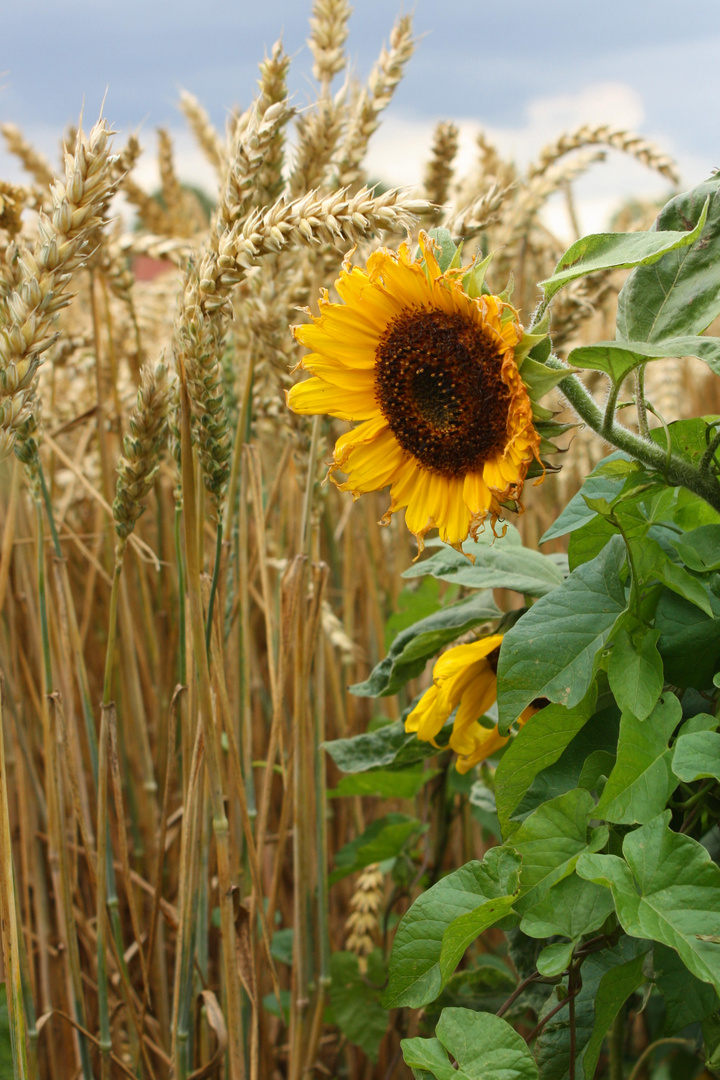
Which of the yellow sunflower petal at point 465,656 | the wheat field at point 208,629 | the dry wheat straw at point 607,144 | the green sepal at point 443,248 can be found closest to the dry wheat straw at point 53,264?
the wheat field at point 208,629

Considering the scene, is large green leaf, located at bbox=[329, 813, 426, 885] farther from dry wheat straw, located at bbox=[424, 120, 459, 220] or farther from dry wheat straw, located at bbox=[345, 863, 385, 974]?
dry wheat straw, located at bbox=[424, 120, 459, 220]

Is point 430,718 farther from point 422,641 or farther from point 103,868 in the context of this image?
point 103,868

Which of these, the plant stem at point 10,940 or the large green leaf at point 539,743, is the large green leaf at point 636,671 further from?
the plant stem at point 10,940

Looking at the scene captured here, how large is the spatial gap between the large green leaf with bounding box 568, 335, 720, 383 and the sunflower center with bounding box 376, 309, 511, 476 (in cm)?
5

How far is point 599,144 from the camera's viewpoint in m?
1.33

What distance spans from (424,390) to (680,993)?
0.35 m

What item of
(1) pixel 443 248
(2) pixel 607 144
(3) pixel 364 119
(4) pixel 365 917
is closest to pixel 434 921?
(1) pixel 443 248

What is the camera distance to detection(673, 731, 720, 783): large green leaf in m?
0.38

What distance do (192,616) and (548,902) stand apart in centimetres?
30

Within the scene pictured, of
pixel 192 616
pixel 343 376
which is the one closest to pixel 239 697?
pixel 192 616

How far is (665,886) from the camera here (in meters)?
0.39

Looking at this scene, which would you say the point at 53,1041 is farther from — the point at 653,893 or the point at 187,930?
the point at 653,893

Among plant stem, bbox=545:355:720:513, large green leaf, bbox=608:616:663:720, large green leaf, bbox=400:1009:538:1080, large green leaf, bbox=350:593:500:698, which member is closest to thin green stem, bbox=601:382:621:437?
plant stem, bbox=545:355:720:513

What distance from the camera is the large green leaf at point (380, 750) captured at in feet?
2.19
